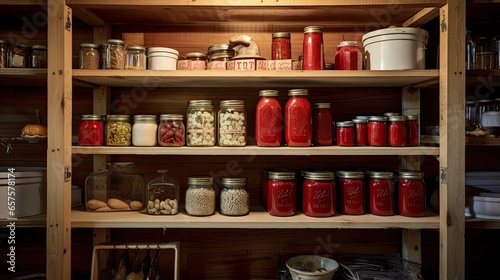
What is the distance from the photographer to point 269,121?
138cm

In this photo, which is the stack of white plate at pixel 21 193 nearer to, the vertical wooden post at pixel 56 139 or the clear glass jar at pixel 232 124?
the vertical wooden post at pixel 56 139

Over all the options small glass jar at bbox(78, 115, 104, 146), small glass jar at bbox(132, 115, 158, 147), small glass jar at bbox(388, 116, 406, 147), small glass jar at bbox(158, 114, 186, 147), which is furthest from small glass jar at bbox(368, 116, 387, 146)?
small glass jar at bbox(78, 115, 104, 146)

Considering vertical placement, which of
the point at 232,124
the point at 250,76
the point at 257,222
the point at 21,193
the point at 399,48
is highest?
the point at 399,48

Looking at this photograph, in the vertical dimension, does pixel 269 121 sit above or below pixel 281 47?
below

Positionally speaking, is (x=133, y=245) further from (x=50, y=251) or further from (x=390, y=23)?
(x=390, y=23)

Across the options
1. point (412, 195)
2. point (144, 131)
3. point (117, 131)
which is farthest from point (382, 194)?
point (117, 131)

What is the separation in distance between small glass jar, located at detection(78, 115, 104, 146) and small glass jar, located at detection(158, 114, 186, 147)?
24 cm

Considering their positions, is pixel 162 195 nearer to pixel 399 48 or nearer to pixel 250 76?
pixel 250 76

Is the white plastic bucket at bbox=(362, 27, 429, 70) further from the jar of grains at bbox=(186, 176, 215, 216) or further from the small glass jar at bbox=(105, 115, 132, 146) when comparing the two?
the small glass jar at bbox=(105, 115, 132, 146)

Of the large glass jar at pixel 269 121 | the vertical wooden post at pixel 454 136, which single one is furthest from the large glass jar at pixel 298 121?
the vertical wooden post at pixel 454 136

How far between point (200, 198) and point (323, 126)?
57 cm

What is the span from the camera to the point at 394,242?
169cm

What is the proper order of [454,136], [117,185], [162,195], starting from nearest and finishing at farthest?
1. [454,136]
2. [162,195]
3. [117,185]

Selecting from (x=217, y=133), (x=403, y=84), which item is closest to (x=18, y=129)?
(x=217, y=133)
